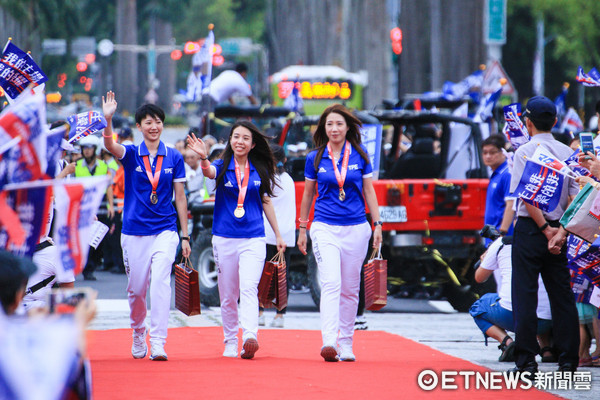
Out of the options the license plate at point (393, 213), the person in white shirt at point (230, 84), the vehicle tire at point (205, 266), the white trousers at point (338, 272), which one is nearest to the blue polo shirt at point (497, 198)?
the license plate at point (393, 213)

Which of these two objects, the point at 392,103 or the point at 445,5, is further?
the point at 445,5

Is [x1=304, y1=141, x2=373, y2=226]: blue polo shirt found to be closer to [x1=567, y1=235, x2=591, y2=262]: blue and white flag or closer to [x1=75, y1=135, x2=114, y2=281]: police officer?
[x1=567, y1=235, x2=591, y2=262]: blue and white flag

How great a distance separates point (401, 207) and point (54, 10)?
42805 mm

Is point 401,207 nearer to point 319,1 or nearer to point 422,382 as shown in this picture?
point 422,382

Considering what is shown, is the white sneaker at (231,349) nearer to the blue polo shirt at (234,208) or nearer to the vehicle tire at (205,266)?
the blue polo shirt at (234,208)

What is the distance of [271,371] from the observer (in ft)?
26.6

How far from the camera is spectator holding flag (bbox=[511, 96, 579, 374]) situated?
795 cm

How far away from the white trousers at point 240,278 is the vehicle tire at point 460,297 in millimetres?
5719

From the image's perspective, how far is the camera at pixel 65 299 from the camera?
13.3ft

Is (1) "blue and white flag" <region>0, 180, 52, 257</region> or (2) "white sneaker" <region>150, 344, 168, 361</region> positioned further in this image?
(2) "white sneaker" <region>150, 344, 168, 361</region>

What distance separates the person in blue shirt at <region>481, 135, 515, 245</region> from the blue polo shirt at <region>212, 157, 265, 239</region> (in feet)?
8.43

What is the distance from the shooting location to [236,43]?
8762 centimetres

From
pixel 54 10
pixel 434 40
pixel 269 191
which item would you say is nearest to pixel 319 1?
pixel 54 10

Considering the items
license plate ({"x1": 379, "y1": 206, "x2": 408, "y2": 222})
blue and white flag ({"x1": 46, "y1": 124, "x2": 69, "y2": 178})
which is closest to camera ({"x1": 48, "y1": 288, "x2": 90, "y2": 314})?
blue and white flag ({"x1": 46, "y1": 124, "x2": 69, "y2": 178})
